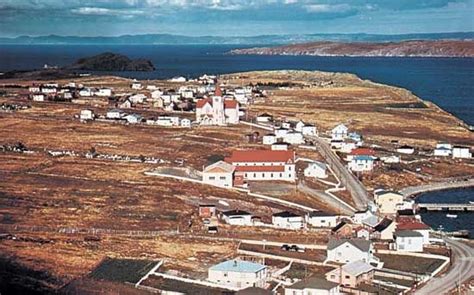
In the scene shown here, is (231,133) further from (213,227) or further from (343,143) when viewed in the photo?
(213,227)

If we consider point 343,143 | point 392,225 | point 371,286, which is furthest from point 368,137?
point 371,286

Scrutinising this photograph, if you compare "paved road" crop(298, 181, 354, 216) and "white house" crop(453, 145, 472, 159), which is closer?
"paved road" crop(298, 181, 354, 216)

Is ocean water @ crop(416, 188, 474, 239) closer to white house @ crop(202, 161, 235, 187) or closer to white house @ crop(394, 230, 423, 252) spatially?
white house @ crop(394, 230, 423, 252)

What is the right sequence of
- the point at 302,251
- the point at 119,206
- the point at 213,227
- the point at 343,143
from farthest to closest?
1. the point at 343,143
2. the point at 119,206
3. the point at 213,227
4. the point at 302,251

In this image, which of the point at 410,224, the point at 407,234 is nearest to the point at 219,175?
the point at 410,224

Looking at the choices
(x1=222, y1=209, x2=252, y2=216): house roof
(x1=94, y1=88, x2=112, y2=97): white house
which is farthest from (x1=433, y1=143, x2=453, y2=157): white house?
(x1=94, y1=88, x2=112, y2=97): white house

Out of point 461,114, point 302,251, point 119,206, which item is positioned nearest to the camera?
point 302,251

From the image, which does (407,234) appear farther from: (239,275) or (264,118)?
(264,118)

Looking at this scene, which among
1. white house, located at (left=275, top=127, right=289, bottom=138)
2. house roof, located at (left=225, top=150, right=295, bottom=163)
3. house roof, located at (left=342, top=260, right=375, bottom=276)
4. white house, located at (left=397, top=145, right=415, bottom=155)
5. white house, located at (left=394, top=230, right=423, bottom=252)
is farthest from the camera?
white house, located at (left=275, top=127, right=289, bottom=138)
